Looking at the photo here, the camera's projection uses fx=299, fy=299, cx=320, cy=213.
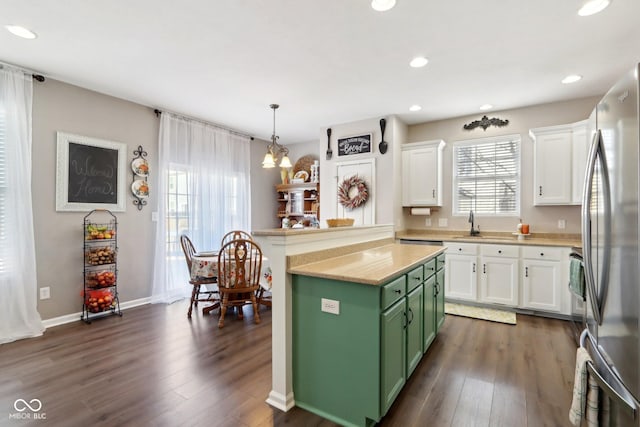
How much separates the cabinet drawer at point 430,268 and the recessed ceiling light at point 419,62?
1930mm

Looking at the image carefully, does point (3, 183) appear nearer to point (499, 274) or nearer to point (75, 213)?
point (75, 213)

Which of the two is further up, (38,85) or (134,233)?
(38,85)

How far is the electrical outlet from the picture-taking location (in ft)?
5.92

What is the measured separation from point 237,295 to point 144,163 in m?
2.24

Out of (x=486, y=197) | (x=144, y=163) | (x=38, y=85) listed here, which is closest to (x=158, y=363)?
(x=144, y=163)

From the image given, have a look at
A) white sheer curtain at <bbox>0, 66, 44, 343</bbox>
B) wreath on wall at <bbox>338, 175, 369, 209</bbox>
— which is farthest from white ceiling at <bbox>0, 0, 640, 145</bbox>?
wreath on wall at <bbox>338, 175, 369, 209</bbox>

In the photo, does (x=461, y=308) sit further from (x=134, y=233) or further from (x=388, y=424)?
(x=134, y=233)

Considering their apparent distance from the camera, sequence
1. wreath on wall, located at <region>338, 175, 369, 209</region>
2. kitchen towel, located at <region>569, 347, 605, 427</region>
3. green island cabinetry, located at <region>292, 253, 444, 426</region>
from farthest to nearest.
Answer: wreath on wall, located at <region>338, 175, 369, 209</region> → green island cabinetry, located at <region>292, 253, 444, 426</region> → kitchen towel, located at <region>569, 347, 605, 427</region>

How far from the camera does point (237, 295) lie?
3945 mm

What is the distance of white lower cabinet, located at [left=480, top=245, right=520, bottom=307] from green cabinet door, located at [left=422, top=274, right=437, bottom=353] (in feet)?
5.14

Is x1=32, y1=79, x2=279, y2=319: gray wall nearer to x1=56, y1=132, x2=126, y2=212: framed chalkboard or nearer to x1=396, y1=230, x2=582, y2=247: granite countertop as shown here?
x1=56, y1=132, x2=126, y2=212: framed chalkboard

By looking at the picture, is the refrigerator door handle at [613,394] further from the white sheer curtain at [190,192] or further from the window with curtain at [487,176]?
the white sheer curtain at [190,192]

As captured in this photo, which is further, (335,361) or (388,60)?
(388,60)

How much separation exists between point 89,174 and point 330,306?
11.7 ft
